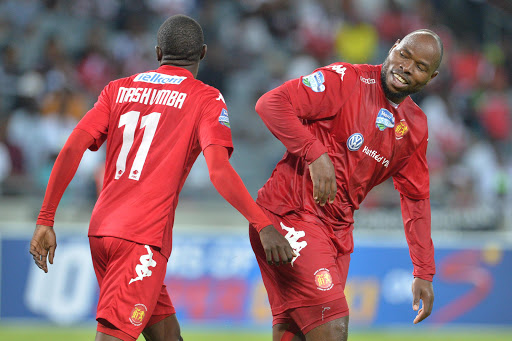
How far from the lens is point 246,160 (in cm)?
1193

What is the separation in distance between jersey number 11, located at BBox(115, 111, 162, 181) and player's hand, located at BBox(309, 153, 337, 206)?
37.9 inches

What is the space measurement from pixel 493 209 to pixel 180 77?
7.78 metres

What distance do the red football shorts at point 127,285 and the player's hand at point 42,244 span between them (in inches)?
9.5

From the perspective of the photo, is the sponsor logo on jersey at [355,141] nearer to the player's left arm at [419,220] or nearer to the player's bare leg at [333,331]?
the player's left arm at [419,220]

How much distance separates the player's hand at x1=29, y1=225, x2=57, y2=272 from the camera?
429 centimetres

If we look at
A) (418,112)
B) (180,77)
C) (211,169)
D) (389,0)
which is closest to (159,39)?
(180,77)

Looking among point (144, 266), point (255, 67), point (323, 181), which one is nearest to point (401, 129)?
point (323, 181)

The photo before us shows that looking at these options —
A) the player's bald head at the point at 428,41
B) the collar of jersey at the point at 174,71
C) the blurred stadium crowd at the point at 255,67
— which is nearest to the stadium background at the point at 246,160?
the blurred stadium crowd at the point at 255,67

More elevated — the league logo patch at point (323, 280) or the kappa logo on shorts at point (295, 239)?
the kappa logo on shorts at point (295, 239)

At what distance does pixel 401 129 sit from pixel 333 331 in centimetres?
144

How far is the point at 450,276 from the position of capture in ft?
35.5

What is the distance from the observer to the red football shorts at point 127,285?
4141 mm

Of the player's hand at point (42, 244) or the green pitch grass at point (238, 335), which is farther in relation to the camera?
the green pitch grass at point (238, 335)

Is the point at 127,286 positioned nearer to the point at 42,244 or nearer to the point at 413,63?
the point at 42,244
